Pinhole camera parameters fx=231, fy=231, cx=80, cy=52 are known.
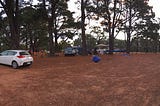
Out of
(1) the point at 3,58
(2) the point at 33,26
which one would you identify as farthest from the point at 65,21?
(1) the point at 3,58

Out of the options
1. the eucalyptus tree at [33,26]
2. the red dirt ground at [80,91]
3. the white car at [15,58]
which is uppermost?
the eucalyptus tree at [33,26]

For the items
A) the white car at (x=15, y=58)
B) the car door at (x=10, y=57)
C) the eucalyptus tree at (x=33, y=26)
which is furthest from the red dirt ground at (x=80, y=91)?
the eucalyptus tree at (x=33, y=26)

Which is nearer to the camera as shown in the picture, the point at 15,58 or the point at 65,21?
the point at 15,58

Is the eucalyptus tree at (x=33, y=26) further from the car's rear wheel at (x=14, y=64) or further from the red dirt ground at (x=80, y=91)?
the red dirt ground at (x=80, y=91)

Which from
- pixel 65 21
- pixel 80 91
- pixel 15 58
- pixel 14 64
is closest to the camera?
pixel 80 91

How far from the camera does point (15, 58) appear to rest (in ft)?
58.6

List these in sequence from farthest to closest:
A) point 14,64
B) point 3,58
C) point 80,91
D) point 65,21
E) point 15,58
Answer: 1. point 65,21
2. point 3,58
3. point 14,64
4. point 15,58
5. point 80,91

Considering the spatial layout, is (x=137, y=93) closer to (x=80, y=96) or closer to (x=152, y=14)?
(x=80, y=96)

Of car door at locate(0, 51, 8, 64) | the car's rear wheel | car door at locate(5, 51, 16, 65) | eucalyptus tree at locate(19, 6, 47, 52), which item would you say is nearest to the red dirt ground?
the car's rear wheel

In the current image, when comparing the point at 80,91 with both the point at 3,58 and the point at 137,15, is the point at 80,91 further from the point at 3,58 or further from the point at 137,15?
the point at 137,15

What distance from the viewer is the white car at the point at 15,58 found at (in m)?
17.9

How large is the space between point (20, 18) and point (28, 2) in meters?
2.53

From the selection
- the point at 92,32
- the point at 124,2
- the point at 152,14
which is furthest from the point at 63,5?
the point at 92,32

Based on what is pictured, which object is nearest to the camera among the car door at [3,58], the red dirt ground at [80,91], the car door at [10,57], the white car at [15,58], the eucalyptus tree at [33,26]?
the red dirt ground at [80,91]
